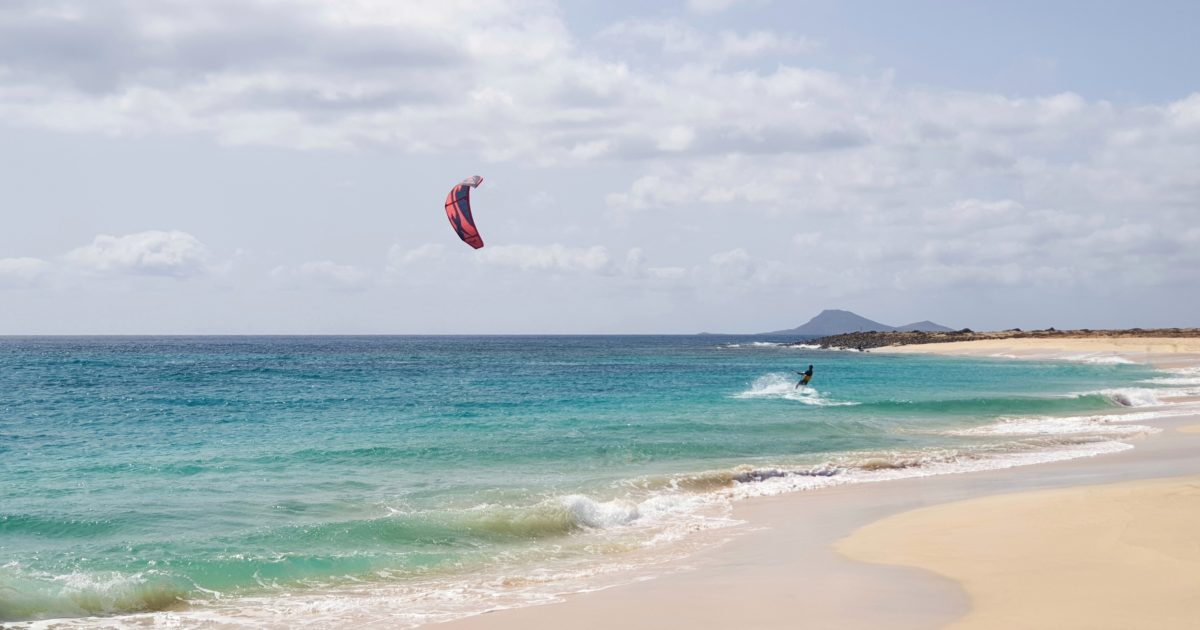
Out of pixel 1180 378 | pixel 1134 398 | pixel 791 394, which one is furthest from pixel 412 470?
pixel 1180 378

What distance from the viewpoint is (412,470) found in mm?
19344

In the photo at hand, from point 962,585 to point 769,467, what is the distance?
9949 mm

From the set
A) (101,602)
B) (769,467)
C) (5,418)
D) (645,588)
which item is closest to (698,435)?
(769,467)

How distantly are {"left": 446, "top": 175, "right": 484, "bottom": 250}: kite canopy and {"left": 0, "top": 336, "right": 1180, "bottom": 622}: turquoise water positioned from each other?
18.1 feet

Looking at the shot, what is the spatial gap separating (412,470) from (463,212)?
7915 mm

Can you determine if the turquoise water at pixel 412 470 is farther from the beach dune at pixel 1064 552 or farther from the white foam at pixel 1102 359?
the white foam at pixel 1102 359

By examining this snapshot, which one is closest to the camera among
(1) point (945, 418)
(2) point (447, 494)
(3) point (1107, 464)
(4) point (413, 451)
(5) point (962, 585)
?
(5) point (962, 585)

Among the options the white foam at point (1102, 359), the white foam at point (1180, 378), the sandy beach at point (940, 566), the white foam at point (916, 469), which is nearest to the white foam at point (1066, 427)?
the white foam at point (916, 469)

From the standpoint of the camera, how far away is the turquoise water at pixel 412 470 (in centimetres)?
1161

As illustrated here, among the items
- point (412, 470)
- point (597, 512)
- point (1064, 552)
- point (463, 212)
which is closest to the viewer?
point (1064, 552)

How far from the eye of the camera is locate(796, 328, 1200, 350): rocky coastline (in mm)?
99250

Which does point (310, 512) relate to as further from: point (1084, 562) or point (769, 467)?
point (1084, 562)

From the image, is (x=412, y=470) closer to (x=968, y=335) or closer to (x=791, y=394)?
(x=791, y=394)

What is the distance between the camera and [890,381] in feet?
159
